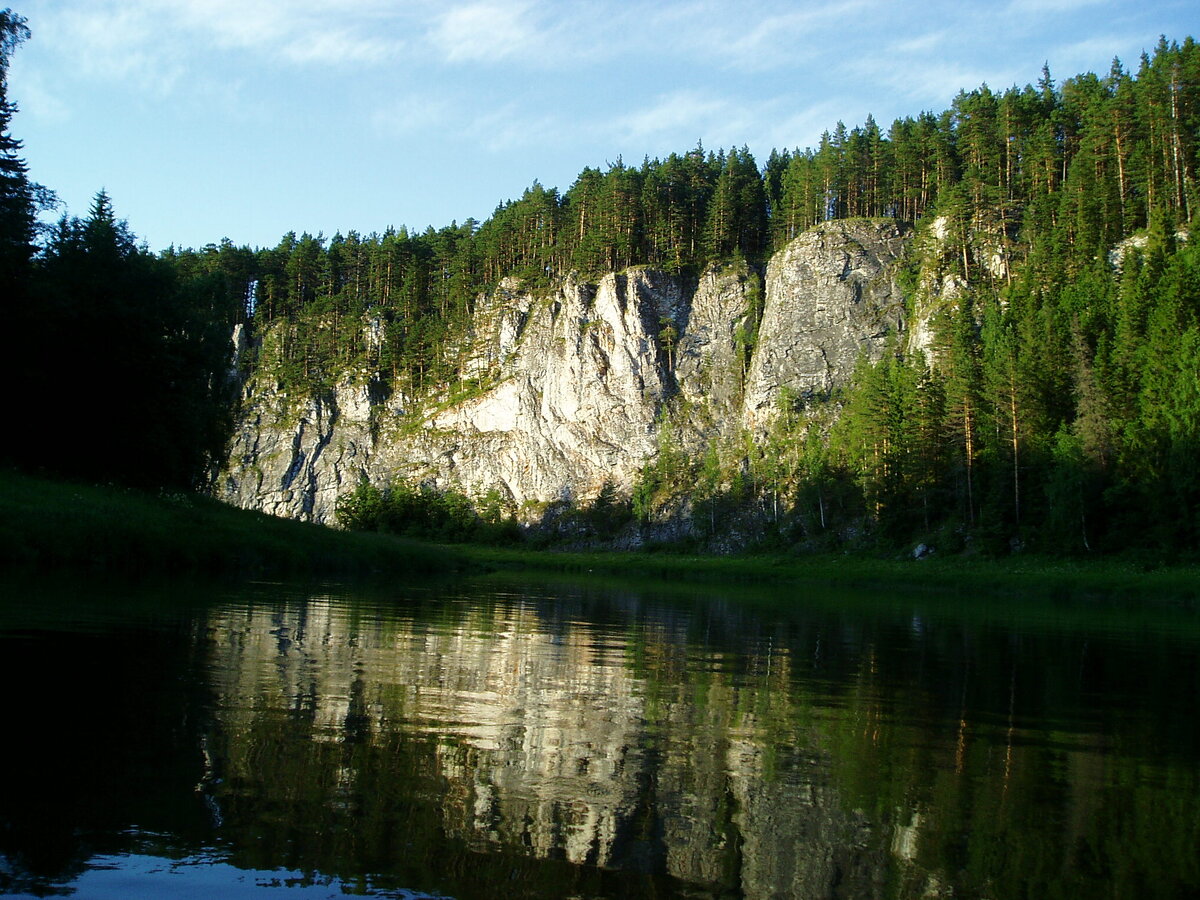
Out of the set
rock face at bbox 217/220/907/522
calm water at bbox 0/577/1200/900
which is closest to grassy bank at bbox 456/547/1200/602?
rock face at bbox 217/220/907/522

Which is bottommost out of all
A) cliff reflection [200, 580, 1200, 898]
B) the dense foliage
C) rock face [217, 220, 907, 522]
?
cliff reflection [200, 580, 1200, 898]

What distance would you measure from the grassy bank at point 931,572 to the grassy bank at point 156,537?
2143 cm

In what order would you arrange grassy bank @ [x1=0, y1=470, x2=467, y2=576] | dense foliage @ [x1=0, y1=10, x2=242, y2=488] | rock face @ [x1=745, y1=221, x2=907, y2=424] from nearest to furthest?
grassy bank @ [x1=0, y1=470, x2=467, y2=576] < dense foliage @ [x1=0, y1=10, x2=242, y2=488] < rock face @ [x1=745, y1=221, x2=907, y2=424]

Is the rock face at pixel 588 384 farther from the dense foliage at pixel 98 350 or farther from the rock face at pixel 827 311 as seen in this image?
the dense foliage at pixel 98 350

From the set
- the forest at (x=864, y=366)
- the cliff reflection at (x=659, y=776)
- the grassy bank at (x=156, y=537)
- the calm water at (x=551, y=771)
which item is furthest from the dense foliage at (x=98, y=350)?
the cliff reflection at (x=659, y=776)

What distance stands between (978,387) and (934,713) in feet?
220

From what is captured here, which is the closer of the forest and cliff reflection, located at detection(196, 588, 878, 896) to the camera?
cliff reflection, located at detection(196, 588, 878, 896)

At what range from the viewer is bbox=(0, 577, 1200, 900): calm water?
15.0ft

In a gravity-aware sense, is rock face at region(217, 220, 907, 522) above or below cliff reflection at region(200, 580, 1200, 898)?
above

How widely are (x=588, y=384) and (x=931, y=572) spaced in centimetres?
5641

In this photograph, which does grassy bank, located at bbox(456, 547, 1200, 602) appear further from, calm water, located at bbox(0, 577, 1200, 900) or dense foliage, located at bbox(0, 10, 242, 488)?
calm water, located at bbox(0, 577, 1200, 900)

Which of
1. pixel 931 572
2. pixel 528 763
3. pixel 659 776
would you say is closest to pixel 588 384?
pixel 931 572

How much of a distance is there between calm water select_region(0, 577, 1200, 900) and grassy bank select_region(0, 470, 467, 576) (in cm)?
932

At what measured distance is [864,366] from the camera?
86.6 meters
